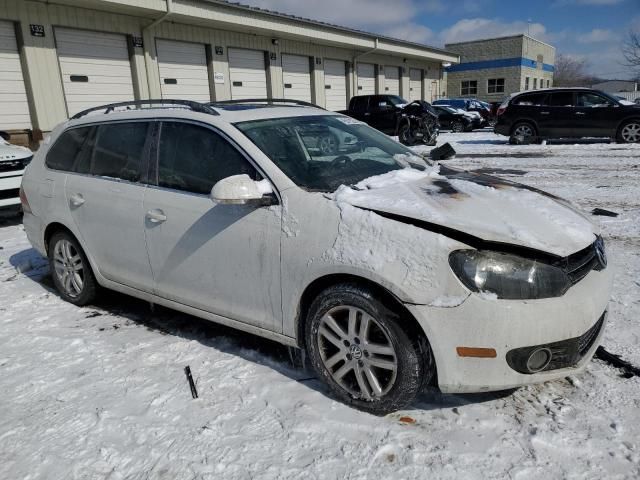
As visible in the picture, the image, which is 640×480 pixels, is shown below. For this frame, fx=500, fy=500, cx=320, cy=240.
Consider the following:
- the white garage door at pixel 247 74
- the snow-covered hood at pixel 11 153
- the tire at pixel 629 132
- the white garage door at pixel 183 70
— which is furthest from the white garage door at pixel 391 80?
the snow-covered hood at pixel 11 153

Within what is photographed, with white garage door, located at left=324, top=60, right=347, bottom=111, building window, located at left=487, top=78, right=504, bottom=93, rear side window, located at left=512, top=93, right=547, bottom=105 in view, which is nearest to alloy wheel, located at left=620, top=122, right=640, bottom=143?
rear side window, located at left=512, top=93, right=547, bottom=105

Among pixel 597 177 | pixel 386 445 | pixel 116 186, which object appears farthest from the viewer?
pixel 597 177

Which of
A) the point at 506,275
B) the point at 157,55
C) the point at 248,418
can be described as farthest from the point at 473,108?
the point at 248,418

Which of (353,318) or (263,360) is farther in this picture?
(263,360)

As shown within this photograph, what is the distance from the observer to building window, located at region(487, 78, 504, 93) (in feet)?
149

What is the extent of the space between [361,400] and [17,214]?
7715 mm

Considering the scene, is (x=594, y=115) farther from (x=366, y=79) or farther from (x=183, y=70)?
(x=366, y=79)

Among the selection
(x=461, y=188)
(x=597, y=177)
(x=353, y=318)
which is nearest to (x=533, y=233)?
(x=461, y=188)

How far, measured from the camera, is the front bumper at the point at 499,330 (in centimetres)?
227

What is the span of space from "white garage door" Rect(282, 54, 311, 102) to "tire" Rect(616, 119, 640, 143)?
1199 centimetres

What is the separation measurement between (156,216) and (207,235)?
0.49 m

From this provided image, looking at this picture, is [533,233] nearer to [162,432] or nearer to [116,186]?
[162,432]

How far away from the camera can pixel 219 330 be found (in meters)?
3.77

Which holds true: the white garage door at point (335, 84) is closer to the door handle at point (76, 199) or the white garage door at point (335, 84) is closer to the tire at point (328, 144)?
the door handle at point (76, 199)
